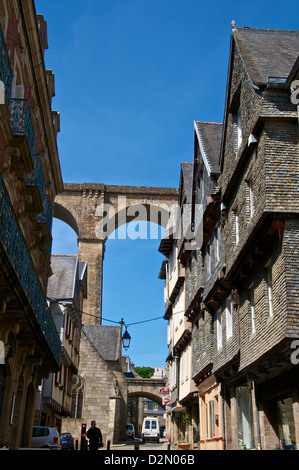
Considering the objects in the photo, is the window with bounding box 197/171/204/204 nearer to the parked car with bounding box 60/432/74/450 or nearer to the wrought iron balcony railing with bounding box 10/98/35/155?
the wrought iron balcony railing with bounding box 10/98/35/155

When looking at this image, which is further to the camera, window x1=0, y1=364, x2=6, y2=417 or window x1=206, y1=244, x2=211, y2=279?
window x1=206, y1=244, x2=211, y2=279

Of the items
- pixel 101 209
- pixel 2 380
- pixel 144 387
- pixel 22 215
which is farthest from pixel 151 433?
pixel 2 380

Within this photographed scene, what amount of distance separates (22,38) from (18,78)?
3.04 ft

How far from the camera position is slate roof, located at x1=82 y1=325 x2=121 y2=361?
3972 centimetres

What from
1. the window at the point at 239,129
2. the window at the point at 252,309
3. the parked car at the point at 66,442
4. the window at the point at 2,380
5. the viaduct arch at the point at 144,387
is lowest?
the parked car at the point at 66,442

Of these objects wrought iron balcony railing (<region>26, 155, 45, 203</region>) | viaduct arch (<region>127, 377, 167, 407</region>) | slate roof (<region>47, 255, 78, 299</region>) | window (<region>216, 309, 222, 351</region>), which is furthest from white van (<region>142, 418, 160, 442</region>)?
wrought iron balcony railing (<region>26, 155, 45, 203</region>)

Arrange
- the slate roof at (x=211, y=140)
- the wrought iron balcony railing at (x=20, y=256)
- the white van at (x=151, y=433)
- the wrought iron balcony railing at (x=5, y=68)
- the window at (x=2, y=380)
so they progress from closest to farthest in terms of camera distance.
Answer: the wrought iron balcony railing at (x=20, y=256)
the wrought iron balcony railing at (x=5, y=68)
the window at (x=2, y=380)
the slate roof at (x=211, y=140)
the white van at (x=151, y=433)

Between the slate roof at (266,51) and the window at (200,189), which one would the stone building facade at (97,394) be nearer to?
the window at (200,189)

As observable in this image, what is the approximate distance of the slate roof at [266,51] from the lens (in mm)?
13602

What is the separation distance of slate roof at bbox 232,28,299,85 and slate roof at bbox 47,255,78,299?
44.5 feet

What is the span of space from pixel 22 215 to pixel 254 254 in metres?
5.93

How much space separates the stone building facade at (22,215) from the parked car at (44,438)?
496 mm

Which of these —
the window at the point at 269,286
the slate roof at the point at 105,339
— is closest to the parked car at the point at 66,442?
the window at the point at 269,286

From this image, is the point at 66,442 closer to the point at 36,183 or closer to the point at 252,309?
the point at 36,183
